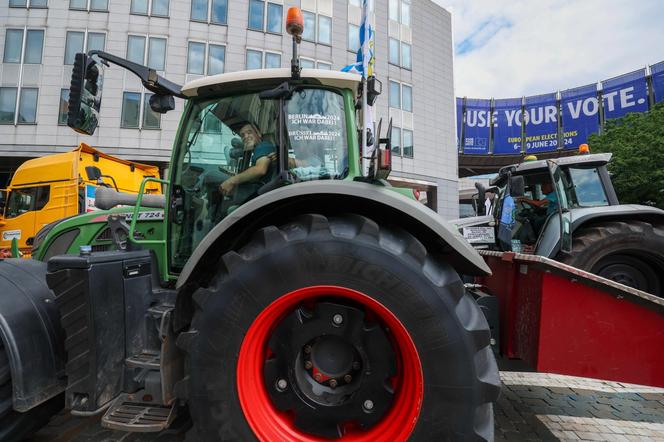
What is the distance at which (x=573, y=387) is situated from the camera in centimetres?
375

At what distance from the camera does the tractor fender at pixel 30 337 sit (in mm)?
2098

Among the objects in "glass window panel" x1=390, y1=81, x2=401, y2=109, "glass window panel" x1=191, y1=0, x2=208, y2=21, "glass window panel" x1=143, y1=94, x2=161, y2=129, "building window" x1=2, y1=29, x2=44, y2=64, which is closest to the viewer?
"building window" x1=2, y1=29, x2=44, y2=64

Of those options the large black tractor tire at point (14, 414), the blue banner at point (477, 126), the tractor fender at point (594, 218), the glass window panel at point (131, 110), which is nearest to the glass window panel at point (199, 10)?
the glass window panel at point (131, 110)

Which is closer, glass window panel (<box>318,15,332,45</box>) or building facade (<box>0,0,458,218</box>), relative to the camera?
building facade (<box>0,0,458,218</box>)

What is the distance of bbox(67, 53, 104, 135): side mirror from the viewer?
2492 millimetres

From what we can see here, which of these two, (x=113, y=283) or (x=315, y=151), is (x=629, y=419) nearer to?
(x=315, y=151)

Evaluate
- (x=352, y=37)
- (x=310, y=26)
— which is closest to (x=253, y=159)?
(x=310, y=26)

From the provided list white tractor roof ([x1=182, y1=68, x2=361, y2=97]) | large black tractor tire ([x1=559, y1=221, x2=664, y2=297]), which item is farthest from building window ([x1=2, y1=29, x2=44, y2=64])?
large black tractor tire ([x1=559, y1=221, x2=664, y2=297])

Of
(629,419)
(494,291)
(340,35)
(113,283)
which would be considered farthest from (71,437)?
(340,35)

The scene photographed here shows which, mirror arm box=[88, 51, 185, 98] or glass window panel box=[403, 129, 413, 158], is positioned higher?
glass window panel box=[403, 129, 413, 158]

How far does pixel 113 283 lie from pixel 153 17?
21.1m

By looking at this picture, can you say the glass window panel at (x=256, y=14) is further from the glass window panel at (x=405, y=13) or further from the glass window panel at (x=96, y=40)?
the glass window panel at (x=405, y=13)

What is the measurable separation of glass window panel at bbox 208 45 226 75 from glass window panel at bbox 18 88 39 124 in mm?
8522

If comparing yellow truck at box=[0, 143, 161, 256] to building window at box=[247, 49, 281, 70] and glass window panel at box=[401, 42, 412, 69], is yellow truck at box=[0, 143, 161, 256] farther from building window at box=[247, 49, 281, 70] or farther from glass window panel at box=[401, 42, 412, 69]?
glass window panel at box=[401, 42, 412, 69]
